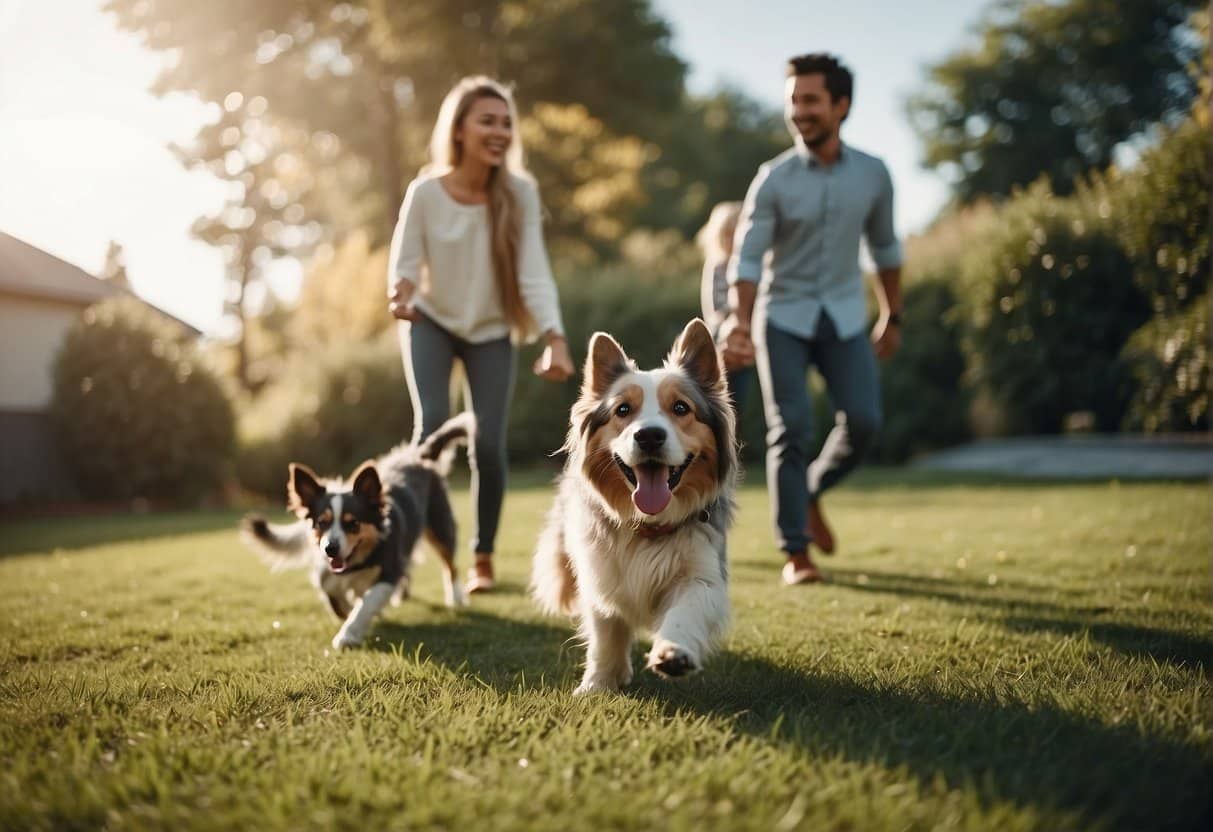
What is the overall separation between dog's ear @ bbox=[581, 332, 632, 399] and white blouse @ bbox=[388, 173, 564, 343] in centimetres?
152

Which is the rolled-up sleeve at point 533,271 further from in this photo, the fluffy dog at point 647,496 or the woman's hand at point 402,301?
the fluffy dog at point 647,496

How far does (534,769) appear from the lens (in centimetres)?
246

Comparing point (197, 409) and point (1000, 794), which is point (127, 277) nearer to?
point (1000, 794)

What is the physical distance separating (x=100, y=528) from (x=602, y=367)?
10.0 m

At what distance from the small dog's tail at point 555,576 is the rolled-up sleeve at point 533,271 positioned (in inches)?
59.1

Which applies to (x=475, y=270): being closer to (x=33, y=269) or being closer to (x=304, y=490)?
(x=304, y=490)

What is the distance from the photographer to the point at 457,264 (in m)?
5.38

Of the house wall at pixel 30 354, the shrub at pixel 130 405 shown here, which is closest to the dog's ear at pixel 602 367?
the house wall at pixel 30 354

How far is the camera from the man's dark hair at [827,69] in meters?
5.35

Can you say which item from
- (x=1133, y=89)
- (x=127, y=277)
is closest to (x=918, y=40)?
(x=127, y=277)

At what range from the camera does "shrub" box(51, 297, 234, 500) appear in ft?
47.2

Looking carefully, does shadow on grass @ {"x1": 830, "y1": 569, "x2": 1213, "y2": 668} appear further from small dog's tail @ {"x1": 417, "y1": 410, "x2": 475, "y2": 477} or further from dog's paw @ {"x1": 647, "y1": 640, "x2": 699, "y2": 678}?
small dog's tail @ {"x1": 417, "y1": 410, "x2": 475, "y2": 477}

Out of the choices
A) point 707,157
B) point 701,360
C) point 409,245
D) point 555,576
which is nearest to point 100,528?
point 409,245

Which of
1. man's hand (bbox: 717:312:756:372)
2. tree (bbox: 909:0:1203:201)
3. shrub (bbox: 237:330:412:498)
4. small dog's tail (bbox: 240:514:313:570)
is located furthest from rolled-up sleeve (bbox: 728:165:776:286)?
tree (bbox: 909:0:1203:201)
